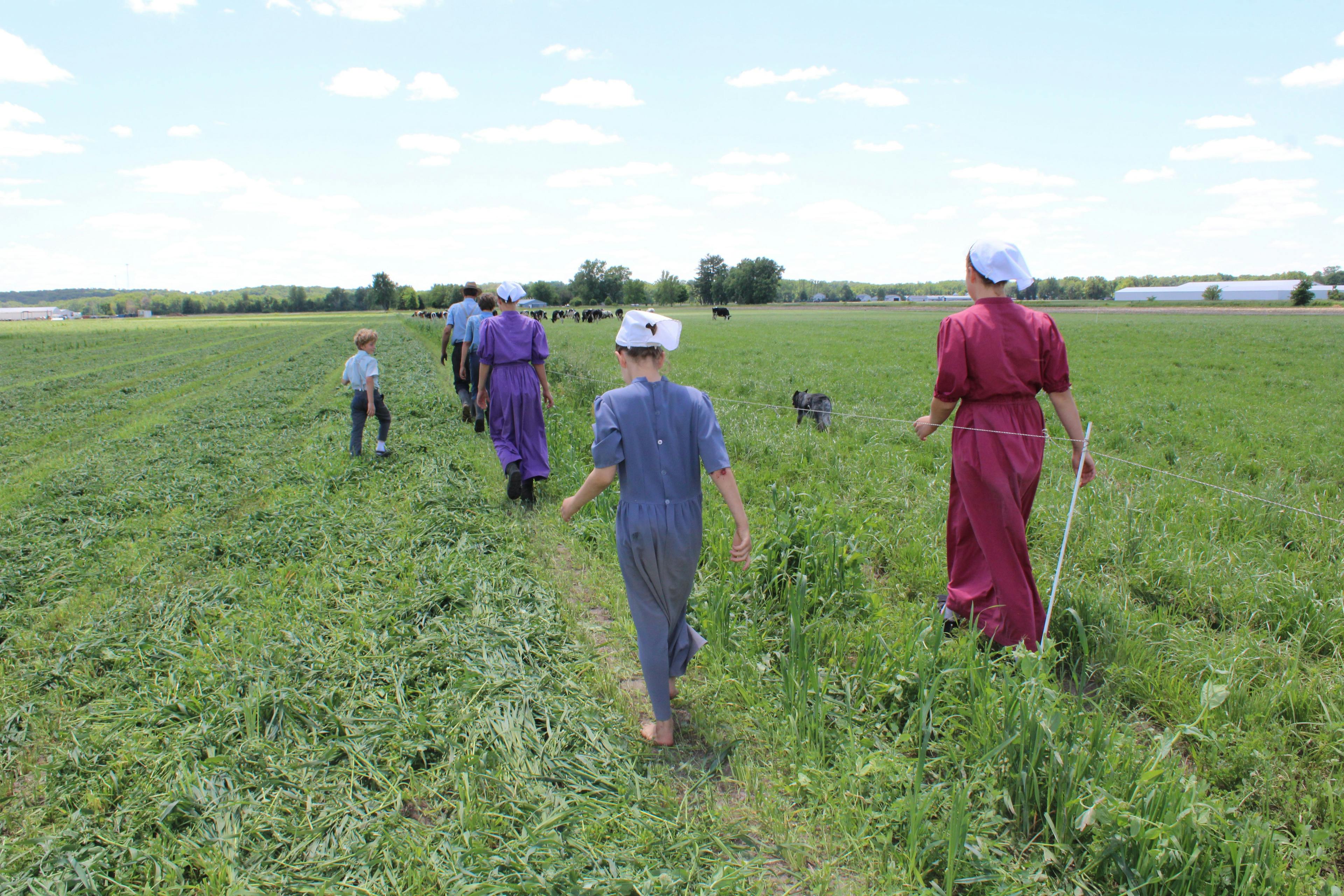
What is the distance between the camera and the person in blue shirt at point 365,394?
870cm

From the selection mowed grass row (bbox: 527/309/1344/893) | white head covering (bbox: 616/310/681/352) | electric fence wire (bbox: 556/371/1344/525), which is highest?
white head covering (bbox: 616/310/681/352)

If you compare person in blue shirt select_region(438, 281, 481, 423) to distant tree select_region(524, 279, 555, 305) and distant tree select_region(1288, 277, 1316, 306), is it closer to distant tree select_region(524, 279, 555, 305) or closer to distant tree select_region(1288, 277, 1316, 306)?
distant tree select_region(1288, 277, 1316, 306)

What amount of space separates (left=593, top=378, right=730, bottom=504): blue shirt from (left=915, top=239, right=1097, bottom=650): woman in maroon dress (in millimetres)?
1365

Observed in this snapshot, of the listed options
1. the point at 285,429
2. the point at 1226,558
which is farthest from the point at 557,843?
the point at 285,429

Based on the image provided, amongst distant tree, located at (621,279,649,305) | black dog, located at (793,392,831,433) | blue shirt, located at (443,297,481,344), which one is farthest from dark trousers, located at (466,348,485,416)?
distant tree, located at (621,279,649,305)

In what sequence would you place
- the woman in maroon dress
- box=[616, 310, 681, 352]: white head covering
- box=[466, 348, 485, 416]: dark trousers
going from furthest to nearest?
box=[466, 348, 485, 416]: dark trousers < the woman in maroon dress < box=[616, 310, 681, 352]: white head covering

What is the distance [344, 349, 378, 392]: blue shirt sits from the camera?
8750mm

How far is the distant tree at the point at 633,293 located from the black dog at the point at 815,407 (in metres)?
106

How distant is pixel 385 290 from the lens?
131250 millimetres

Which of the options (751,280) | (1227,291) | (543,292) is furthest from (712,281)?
(1227,291)

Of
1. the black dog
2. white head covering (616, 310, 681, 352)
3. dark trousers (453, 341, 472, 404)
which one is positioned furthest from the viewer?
dark trousers (453, 341, 472, 404)

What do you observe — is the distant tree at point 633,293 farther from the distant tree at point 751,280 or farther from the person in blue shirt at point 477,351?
the person in blue shirt at point 477,351

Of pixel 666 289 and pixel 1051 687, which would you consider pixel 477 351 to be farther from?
pixel 666 289

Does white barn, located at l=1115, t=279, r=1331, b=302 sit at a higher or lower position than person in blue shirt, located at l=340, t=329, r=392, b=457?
higher
